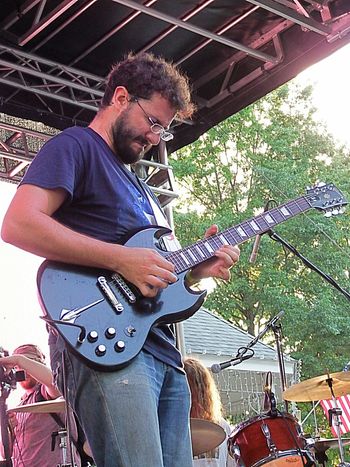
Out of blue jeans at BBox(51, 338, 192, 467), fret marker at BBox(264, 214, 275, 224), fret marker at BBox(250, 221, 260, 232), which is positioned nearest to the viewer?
blue jeans at BBox(51, 338, 192, 467)

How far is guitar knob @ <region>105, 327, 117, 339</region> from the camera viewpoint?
75.2 inches

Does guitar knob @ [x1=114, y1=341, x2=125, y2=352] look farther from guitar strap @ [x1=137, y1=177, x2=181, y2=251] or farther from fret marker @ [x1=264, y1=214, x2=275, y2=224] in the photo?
fret marker @ [x1=264, y1=214, x2=275, y2=224]

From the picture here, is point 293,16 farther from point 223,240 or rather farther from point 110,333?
point 110,333

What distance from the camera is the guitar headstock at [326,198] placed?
3.39 metres

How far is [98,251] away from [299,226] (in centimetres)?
1699

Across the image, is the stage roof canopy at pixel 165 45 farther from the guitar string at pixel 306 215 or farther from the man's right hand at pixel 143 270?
the guitar string at pixel 306 215

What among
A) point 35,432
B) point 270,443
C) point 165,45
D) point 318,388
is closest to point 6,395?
point 35,432

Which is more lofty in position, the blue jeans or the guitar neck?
the guitar neck

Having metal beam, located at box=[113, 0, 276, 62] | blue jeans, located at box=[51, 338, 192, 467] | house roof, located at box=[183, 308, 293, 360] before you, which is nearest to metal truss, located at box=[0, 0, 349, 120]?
metal beam, located at box=[113, 0, 276, 62]

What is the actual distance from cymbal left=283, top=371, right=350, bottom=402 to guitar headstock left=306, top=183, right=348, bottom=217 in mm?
2111

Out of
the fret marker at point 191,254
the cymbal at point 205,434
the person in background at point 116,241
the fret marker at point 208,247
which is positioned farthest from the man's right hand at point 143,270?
the cymbal at point 205,434

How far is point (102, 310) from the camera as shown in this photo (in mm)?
1956

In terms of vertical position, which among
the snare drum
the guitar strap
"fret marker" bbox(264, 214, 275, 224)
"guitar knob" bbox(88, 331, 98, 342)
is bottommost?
the snare drum

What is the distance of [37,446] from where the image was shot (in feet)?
16.7
